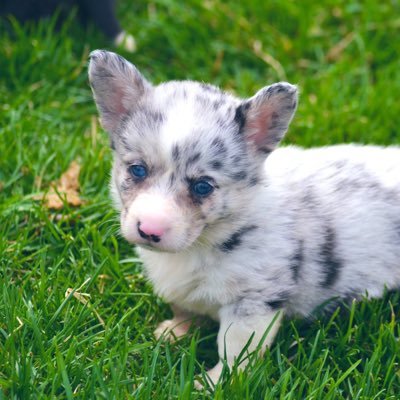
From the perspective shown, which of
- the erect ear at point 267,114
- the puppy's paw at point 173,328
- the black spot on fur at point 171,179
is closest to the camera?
the black spot on fur at point 171,179

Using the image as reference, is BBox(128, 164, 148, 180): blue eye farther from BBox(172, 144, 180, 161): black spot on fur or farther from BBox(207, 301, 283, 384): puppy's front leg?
BBox(207, 301, 283, 384): puppy's front leg

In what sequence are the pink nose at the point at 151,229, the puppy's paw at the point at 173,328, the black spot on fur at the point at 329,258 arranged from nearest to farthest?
the pink nose at the point at 151,229
the black spot on fur at the point at 329,258
the puppy's paw at the point at 173,328

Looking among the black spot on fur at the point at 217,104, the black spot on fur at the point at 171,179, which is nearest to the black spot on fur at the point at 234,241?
the black spot on fur at the point at 171,179

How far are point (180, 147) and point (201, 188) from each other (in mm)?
223

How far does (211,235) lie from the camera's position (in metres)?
3.69

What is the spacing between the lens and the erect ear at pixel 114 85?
362cm

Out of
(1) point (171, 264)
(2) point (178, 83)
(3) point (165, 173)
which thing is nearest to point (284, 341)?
(1) point (171, 264)

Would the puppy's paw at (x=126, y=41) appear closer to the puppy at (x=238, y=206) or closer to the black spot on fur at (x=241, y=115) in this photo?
the puppy at (x=238, y=206)

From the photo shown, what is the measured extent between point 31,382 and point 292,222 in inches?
56.1

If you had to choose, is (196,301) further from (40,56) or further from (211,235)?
(40,56)

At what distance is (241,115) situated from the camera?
357cm

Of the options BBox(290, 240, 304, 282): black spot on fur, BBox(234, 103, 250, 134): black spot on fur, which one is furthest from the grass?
BBox(234, 103, 250, 134): black spot on fur

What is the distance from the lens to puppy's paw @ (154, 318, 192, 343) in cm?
398

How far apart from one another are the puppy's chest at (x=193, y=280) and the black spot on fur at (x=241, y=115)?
2.11 feet
